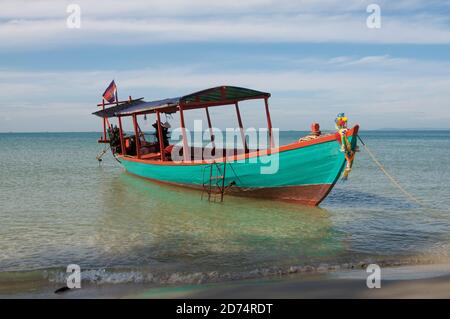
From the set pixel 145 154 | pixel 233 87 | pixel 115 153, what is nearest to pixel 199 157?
pixel 145 154

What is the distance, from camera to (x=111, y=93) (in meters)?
19.7

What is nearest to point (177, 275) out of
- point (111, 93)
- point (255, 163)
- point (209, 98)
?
point (255, 163)

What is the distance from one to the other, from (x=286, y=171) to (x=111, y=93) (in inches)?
452

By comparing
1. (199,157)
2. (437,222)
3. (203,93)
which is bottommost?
(437,222)

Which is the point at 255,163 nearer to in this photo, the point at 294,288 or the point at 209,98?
the point at 209,98

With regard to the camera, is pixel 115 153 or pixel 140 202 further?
pixel 115 153

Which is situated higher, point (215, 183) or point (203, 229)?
point (215, 183)

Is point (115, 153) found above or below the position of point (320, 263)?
above

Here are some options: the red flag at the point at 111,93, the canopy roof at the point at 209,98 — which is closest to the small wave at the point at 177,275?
the canopy roof at the point at 209,98

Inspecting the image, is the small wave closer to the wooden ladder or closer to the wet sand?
the wet sand

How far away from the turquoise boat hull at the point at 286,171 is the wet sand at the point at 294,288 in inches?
170

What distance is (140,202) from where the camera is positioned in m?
12.8
